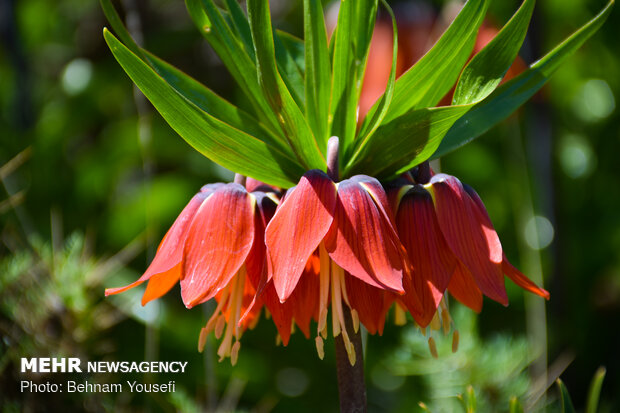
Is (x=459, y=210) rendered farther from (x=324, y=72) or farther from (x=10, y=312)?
(x=10, y=312)

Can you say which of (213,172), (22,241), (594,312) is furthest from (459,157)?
(22,241)

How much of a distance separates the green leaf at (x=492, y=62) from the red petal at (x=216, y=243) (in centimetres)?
16

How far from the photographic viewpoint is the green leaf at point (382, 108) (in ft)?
1.37

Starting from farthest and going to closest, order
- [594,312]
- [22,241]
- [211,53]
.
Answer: [211,53]
[594,312]
[22,241]

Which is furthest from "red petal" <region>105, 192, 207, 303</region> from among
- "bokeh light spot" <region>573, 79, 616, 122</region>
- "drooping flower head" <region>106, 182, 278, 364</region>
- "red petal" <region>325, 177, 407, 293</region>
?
"bokeh light spot" <region>573, 79, 616, 122</region>

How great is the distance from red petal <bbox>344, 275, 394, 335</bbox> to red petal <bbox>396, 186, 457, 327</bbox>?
1.2 inches

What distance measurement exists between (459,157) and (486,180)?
0.08 meters

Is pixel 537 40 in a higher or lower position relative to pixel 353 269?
higher

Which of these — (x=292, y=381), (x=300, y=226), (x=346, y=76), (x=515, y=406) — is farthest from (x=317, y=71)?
(x=292, y=381)

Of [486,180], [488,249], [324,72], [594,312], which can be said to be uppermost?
[324,72]

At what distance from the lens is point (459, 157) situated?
136 centimetres

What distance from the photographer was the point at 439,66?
0.45m

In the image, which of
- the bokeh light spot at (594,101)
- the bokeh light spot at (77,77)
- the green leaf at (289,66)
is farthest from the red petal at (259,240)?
the bokeh light spot at (594,101)

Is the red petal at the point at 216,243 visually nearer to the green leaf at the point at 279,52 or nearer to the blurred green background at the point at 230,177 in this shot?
the green leaf at the point at 279,52
